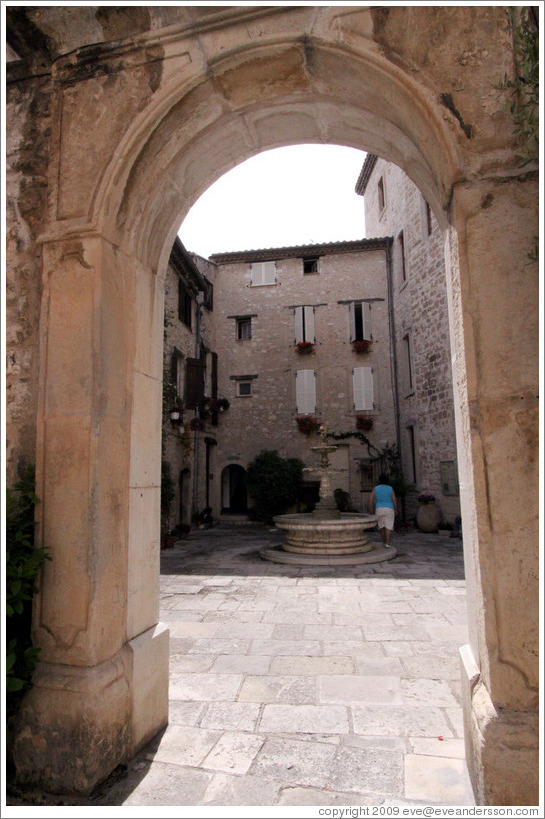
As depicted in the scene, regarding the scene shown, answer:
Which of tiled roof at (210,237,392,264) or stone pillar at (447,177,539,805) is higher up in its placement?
tiled roof at (210,237,392,264)

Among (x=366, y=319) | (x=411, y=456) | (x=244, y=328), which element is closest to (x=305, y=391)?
(x=366, y=319)

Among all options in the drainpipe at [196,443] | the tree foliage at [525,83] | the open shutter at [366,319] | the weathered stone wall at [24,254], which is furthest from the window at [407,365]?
the weathered stone wall at [24,254]

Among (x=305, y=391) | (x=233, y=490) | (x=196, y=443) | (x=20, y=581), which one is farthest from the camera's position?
(x=233, y=490)

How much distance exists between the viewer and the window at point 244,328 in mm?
18328

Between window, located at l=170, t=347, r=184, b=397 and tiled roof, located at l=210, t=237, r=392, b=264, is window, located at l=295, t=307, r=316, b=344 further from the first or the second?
window, located at l=170, t=347, r=184, b=397

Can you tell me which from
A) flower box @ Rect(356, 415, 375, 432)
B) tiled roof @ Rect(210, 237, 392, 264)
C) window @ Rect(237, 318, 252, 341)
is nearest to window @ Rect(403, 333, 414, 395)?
flower box @ Rect(356, 415, 375, 432)

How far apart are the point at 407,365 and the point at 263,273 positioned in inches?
256

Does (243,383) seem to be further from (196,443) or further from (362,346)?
(362,346)

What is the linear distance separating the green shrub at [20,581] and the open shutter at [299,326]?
15468 millimetres

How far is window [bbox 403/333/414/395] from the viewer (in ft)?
50.4

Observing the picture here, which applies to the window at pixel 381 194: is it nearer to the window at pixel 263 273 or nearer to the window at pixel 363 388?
the window at pixel 263 273

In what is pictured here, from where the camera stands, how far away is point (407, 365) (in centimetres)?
1588

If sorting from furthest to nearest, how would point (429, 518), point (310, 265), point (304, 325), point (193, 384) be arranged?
point (310, 265) < point (304, 325) < point (193, 384) < point (429, 518)

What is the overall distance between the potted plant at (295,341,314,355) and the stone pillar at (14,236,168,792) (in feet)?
48.4
